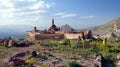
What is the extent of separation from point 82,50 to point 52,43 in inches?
174

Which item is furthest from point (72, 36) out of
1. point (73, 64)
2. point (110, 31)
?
point (110, 31)

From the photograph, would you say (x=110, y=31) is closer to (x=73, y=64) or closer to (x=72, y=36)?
(x=72, y=36)

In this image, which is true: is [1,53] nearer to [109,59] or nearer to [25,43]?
[25,43]

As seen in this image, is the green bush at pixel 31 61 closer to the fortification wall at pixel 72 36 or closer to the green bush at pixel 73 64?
the green bush at pixel 73 64

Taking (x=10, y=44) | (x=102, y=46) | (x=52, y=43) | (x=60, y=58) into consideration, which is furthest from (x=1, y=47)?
(x=102, y=46)

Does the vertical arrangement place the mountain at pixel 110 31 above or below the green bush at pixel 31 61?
below

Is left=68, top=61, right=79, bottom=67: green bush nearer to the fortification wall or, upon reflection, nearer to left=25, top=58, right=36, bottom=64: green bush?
left=25, top=58, right=36, bottom=64: green bush

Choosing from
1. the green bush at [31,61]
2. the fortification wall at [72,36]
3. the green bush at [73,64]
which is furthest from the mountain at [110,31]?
the green bush at [31,61]

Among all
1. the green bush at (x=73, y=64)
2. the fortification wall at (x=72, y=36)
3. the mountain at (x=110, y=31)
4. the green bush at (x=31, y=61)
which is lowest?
the mountain at (x=110, y=31)

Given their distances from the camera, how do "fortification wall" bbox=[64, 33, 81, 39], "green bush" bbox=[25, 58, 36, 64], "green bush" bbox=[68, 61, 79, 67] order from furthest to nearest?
"fortification wall" bbox=[64, 33, 81, 39] < "green bush" bbox=[25, 58, 36, 64] < "green bush" bbox=[68, 61, 79, 67]

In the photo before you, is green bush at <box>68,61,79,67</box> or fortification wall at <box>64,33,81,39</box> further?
fortification wall at <box>64,33,81,39</box>

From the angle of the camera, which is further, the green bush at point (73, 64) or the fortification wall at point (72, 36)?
the fortification wall at point (72, 36)

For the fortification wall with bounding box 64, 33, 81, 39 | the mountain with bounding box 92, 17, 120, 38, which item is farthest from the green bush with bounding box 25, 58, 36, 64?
the mountain with bounding box 92, 17, 120, 38

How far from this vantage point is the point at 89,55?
33.3m
